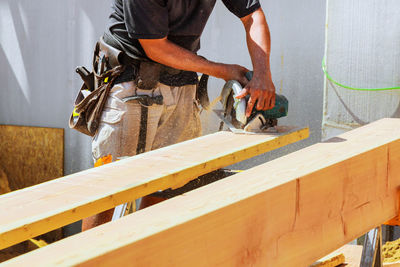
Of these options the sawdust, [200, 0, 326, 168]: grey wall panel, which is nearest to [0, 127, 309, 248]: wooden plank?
the sawdust

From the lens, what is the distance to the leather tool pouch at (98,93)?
8.87 feet

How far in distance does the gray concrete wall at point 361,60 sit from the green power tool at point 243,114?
1325 millimetres

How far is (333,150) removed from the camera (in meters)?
1.82

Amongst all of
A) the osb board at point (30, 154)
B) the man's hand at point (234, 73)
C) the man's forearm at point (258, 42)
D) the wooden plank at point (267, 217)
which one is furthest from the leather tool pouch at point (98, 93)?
the osb board at point (30, 154)

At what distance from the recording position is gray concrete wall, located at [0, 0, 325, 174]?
13.2 ft

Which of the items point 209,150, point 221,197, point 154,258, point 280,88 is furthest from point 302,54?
point 154,258

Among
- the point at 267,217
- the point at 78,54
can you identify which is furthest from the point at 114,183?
the point at 78,54

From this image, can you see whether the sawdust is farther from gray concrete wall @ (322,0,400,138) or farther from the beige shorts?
the beige shorts

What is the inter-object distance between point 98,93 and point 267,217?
1627 mm

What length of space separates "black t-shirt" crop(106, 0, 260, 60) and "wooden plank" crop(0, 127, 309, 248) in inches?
24.0

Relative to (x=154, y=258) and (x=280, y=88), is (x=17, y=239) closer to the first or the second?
(x=154, y=258)

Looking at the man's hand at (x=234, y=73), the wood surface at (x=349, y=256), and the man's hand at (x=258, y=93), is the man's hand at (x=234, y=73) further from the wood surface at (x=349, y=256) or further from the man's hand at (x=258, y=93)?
the wood surface at (x=349, y=256)

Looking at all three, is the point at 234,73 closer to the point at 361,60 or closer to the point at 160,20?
the point at 160,20

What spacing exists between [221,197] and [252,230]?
105 mm
